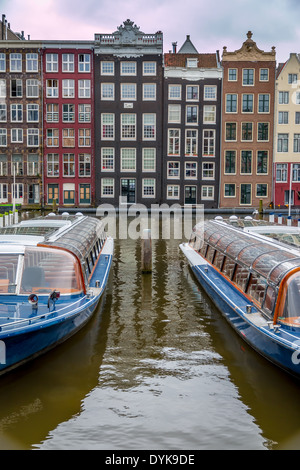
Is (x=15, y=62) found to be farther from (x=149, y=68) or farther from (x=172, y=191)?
(x=172, y=191)

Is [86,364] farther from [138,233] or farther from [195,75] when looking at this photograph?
[195,75]

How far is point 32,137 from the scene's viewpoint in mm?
52250

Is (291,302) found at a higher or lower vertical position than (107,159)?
lower

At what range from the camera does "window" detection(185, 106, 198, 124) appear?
171ft

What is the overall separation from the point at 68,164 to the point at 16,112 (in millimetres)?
7771

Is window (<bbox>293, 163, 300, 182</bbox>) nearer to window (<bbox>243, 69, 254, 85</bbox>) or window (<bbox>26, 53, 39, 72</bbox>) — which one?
window (<bbox>243, 69, 254, 85</bbox>)

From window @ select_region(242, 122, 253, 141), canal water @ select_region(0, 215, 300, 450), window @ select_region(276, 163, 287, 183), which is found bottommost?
canal water @ select_region(0, 215, 300, 450)

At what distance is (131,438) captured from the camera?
24.4ft

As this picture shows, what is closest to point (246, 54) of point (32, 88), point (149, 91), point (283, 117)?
point (283, 117)

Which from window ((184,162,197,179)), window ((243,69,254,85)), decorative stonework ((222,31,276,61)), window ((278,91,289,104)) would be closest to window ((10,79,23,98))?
window ((184,162,197,179))

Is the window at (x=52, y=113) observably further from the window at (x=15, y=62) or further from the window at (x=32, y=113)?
the window at (x=15, y=62)

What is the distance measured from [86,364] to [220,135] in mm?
44966

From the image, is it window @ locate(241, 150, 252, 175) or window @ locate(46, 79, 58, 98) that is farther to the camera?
window @ locate(241, 150, 252, 175)

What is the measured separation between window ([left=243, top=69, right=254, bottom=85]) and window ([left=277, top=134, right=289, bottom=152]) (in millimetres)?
6532
